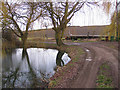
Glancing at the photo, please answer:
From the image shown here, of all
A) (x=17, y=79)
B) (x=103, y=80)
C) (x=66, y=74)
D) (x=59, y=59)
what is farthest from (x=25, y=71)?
(x=103, y=80)

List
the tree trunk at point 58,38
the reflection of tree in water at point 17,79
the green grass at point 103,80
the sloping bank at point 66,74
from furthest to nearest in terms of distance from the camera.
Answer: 1. the tree trunk at point 58,38
2. the reflection of tree in water at point 17,79
3. the sloping bank at point 66,74
4. the green grass at point 103,80

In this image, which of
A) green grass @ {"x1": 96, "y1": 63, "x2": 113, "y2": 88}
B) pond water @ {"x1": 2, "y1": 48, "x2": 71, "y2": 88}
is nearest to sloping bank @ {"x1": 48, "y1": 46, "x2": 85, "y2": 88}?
pond water @ {"x1": 2, "y1": 48, "x2": 71, "y2": 88}

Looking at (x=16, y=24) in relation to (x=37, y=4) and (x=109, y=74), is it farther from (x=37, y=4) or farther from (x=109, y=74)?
(x=109, y=74)

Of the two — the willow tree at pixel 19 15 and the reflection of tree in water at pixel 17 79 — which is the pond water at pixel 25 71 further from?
the willow tree at pixel 19 15

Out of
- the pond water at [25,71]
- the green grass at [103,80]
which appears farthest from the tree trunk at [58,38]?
the green grass at [103,80]

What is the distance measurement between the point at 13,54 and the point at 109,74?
4.28m

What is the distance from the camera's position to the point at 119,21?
1320mm

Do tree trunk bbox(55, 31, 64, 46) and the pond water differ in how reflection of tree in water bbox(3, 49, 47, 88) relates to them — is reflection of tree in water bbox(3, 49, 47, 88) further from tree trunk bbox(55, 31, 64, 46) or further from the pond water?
tree trunk bbox(55, 31, 64, 46)

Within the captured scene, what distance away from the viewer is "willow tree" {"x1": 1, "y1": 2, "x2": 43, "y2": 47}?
343cm

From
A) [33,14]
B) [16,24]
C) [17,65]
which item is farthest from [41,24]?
[17,65]

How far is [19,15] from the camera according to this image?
391 cm

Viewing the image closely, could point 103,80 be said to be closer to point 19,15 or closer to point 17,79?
point 17,79

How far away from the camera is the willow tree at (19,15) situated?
3.43 metres

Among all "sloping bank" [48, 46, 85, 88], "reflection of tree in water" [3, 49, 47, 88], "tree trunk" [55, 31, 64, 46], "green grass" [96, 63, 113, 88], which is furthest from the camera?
"tree trunk" [55, 31, 64, 46]
